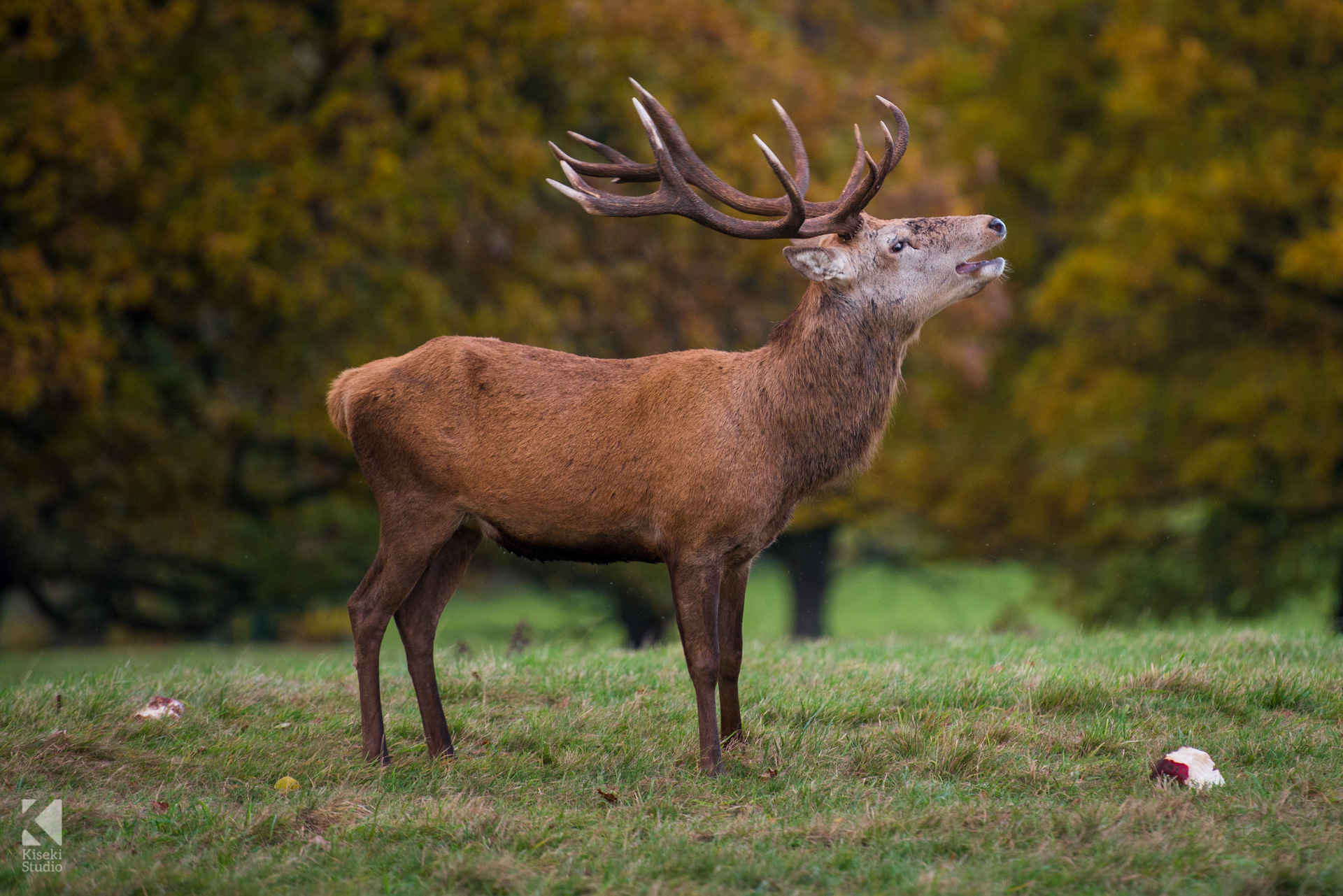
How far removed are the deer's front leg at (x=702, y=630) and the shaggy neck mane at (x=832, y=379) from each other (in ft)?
1.84

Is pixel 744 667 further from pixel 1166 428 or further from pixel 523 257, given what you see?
pixel 1166 428

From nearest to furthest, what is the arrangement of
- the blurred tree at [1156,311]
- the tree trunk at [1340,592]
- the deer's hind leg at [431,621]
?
1. the deer's hind leg at [431,621]
2. the blurred tree at [1156,311]
3. the tree trunk at [1340,592]

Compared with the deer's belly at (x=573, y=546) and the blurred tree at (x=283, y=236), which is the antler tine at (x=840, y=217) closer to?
the deer's belly at (x=573, y=546)

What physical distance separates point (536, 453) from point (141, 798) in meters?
1.91

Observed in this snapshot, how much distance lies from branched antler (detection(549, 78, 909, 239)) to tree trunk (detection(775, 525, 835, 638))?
9.40 meters

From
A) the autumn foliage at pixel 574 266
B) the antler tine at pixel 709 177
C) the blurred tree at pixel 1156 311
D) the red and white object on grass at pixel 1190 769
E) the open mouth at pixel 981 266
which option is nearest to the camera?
the red and white object on grass at pixel 1190 769

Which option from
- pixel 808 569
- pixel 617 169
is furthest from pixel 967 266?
pixel 808 569

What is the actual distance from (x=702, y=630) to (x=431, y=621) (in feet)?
3.98

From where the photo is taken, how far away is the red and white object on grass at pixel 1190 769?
468cm

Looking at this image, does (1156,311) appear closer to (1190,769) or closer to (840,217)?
(840,217)

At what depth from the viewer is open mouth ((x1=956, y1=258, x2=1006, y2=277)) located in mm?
5527

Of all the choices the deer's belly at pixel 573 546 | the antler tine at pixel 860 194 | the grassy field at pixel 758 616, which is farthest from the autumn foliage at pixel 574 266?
the antler tine at pixel 860 194

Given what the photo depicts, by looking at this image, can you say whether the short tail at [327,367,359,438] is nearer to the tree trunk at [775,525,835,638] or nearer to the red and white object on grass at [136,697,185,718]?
the red and white object on grass at [136,697,185,718]

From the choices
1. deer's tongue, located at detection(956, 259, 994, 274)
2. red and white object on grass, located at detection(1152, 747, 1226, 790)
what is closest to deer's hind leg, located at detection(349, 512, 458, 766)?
deer's tongue, located at detection(956, 259, 994, 274)
